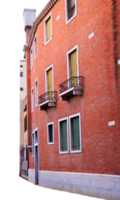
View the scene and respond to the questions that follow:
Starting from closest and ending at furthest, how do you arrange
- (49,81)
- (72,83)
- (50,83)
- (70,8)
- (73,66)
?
(72,83) → (73,66) → (70,8) → (50,83) → (49,81)

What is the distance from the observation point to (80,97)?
56.0 ft

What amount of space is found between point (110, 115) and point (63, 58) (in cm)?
646

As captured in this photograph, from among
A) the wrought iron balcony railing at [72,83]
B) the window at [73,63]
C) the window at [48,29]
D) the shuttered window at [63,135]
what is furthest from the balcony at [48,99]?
the window at [48,29]

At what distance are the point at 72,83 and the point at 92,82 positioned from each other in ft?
6.81

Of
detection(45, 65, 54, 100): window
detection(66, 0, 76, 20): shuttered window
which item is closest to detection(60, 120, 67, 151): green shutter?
detection(45, 65, 54, 100): window

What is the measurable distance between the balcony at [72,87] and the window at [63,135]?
61.6 inches

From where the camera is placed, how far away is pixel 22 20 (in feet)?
145

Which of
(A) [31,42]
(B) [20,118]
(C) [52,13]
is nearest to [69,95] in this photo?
(C) [52,13]

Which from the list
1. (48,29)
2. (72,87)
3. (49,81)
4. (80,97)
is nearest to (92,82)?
(72,87)

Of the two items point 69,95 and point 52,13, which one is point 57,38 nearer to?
point 52,13

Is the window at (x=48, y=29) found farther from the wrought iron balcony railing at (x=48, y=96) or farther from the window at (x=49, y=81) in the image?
the wrought iron balcony railing at (x=48, y=96)

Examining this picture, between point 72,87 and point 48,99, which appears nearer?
point 72,87

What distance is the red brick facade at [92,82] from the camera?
14008mm

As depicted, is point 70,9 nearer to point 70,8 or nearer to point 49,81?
point 70,8
